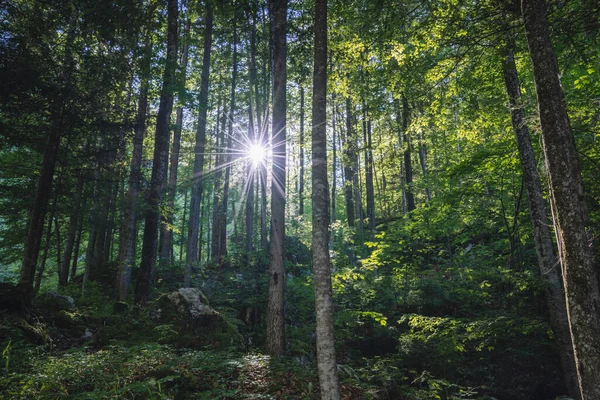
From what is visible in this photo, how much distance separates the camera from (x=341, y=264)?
13492 mm

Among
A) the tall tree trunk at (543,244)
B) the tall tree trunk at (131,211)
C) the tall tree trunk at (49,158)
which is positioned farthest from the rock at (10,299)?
the tall tree trunk at (543,244)

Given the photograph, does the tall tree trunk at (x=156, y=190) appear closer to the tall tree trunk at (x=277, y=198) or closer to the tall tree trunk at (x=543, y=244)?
the tall tree trunk at (x=277, y=198)

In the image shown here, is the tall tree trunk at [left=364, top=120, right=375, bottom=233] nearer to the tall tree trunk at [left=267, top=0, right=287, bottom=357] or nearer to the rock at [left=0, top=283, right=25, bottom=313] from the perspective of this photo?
the tall tree trunk at [left=267, top=0, right=287, bottom=357]

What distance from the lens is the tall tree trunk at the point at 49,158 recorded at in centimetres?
865

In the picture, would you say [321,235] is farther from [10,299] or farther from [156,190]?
[156,190]

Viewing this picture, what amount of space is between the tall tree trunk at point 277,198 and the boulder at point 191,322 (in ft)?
4.67

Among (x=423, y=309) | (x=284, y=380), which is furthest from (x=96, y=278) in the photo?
(x=423, y=309)

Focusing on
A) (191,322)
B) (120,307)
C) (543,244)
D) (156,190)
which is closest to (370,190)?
(543,244)

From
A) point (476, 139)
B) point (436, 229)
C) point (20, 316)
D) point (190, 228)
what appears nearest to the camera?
point (20, 316)

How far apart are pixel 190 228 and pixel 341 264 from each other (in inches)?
313

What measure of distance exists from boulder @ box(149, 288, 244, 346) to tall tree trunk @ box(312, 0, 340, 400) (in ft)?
12.9

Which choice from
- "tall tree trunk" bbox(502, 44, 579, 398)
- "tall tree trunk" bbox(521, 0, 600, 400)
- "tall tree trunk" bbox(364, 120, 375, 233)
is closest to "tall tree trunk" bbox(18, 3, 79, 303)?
"tall tree trunk" bbox(521, 0, 600, 400)

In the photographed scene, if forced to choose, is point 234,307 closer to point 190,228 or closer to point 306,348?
point 306,348

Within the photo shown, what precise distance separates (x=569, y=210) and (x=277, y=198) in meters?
6.36
